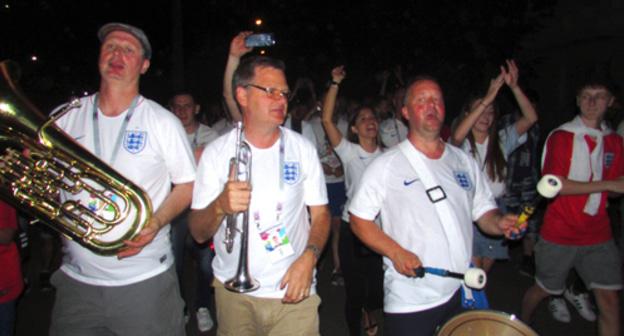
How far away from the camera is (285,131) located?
333 centimetres

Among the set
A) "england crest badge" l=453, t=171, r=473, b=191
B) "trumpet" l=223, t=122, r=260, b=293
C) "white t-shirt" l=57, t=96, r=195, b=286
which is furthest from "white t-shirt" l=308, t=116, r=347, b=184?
"trumpet" l=223, t=122, r=260, b=293

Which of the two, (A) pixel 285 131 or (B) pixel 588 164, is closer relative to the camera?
(A) pixel 285 131

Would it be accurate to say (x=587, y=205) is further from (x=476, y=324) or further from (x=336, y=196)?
(x=336, y=196)

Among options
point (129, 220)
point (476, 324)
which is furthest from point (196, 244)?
point (476, 324)

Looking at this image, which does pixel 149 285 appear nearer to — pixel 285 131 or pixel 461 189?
pixel 285 131

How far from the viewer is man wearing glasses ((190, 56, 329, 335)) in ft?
9.89

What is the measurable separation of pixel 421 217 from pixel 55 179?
217 cm

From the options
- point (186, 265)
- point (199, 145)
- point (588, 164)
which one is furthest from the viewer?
point (186, 265)

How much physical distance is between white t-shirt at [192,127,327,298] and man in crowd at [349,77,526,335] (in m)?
0.39

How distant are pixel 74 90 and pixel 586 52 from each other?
1438cm

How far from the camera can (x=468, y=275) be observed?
295cm

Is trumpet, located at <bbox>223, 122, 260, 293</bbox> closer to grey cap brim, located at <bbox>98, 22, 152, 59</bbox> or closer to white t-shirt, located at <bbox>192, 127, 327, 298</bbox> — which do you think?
white t-shirt, located at <bbox>192, 127, 327, 298</bbox>

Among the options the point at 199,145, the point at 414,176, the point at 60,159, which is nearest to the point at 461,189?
the point at 414,176

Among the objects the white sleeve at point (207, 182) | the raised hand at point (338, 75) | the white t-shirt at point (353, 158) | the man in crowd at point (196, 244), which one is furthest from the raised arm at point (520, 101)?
the man in crowd at point (196, 244)
